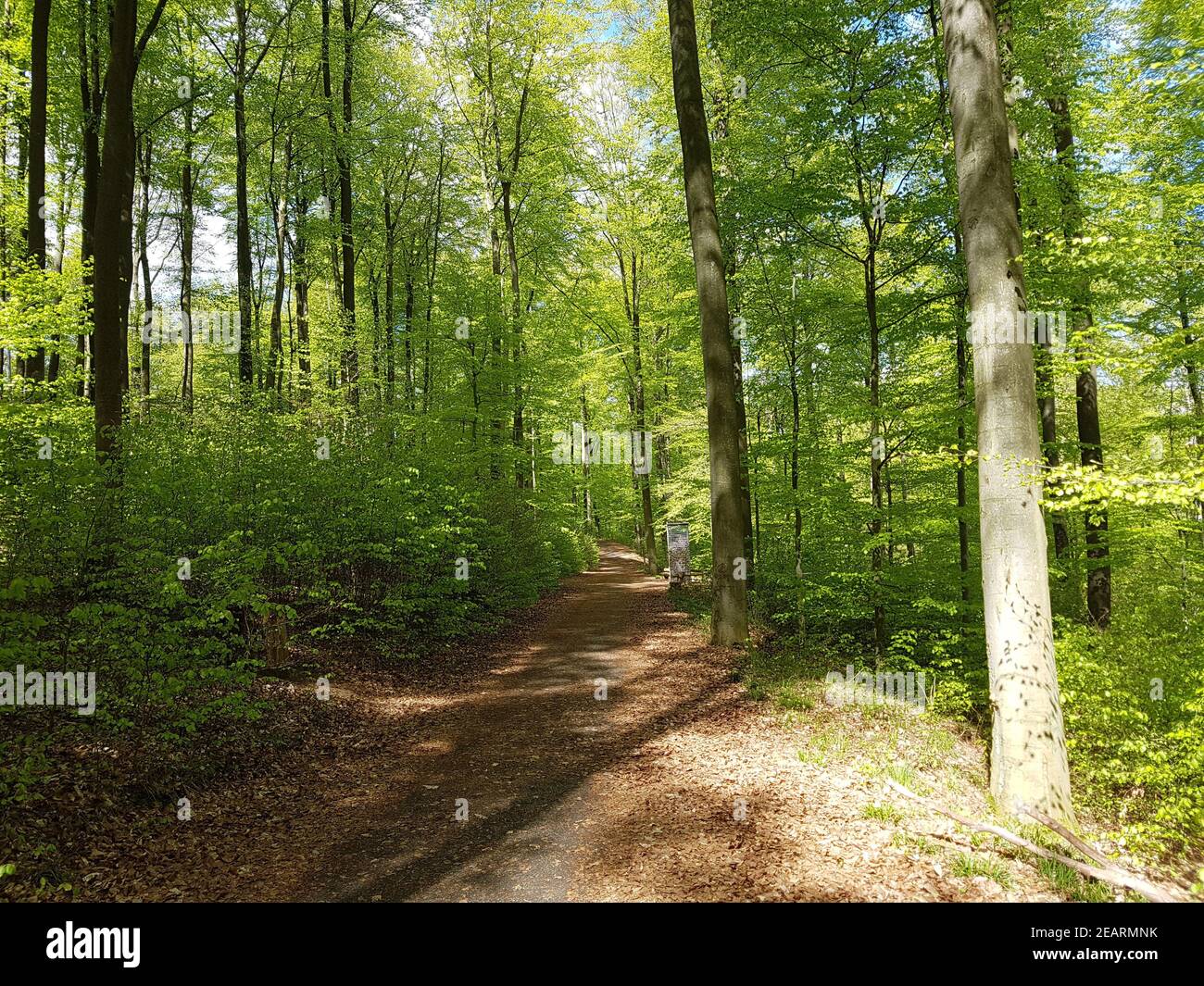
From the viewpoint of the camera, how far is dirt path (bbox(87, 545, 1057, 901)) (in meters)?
4.02

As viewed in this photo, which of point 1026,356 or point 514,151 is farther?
point 514,151

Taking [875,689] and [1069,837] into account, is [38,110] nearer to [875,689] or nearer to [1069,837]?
[875,689]

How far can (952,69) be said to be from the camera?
18.0 ft

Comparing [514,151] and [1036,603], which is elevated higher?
[514,151]

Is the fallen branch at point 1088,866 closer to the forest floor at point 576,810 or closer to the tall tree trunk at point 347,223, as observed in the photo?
the forest floor at point 576,810

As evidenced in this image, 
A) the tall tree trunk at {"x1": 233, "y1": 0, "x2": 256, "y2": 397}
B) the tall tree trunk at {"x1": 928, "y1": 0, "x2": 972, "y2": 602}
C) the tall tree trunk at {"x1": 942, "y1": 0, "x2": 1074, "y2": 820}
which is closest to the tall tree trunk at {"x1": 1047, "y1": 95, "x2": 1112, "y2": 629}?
the tall tree trunk at {"x1": 928, "y1": 0, "x2": 972, "y2": 602}

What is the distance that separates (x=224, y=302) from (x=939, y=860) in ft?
92.5

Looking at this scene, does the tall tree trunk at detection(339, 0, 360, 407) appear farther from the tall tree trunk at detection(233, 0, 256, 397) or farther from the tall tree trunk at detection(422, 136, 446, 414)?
the tall tree trunk at detection(422, 136, 446, 414)

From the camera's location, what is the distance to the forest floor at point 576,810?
13.1 feet

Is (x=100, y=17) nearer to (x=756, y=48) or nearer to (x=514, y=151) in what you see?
(x=514, y=151)

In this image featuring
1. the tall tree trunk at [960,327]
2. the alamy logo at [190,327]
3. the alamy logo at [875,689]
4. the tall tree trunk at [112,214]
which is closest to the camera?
the alamy logo at [875,689]

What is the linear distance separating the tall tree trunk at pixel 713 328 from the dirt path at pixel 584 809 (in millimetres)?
1719
